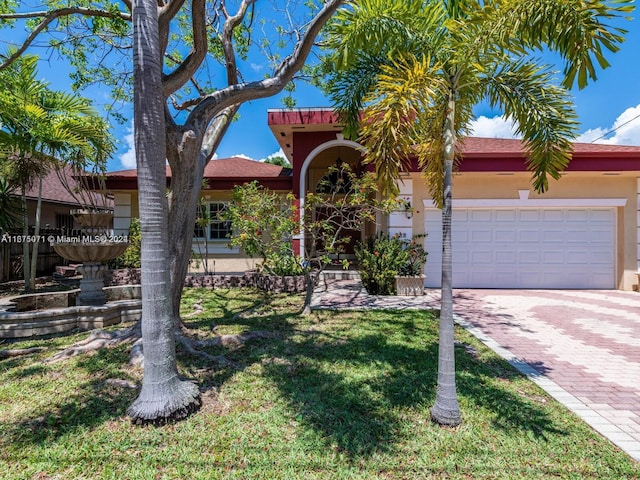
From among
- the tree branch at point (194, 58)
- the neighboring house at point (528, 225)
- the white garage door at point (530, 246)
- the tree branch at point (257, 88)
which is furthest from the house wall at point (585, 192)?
the tree branch at point (194, 58)

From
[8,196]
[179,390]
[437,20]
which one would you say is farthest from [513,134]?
[8,196]

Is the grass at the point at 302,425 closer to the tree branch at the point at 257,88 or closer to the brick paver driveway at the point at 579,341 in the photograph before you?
the brick paver driveway at the point at 579,341

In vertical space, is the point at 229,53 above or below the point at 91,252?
above

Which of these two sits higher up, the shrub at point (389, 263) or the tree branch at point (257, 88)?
the tree branch at point (257, 88)

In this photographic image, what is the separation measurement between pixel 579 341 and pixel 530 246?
18.6 ft

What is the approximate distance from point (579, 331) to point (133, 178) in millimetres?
13887

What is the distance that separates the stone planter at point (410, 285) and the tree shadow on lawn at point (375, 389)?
3853 millimetres

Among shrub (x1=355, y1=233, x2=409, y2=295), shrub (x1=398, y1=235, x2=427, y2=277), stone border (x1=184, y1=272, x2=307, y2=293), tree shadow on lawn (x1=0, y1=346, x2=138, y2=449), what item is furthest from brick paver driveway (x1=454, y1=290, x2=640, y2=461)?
tree shadow on lawn (x1=0, y1=346, x2=138, y2=449)

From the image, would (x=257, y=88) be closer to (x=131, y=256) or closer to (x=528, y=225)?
(x=131, y=256)

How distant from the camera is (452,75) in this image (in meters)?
3.47

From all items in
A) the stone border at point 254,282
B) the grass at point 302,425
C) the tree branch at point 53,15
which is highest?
the tree branch at point 53,15

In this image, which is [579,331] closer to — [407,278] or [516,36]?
[407,278]

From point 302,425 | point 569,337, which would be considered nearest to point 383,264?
point 569,337

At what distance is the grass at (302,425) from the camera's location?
2617 mm
